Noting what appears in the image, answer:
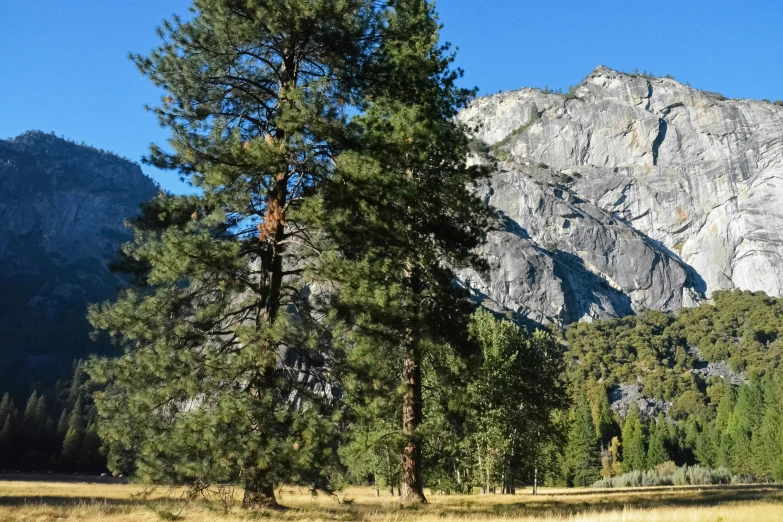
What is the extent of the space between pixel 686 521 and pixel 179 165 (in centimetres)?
1061

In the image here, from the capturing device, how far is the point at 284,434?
9539 millimetres

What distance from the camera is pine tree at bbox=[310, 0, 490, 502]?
11.0 m

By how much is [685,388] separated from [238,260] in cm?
10521

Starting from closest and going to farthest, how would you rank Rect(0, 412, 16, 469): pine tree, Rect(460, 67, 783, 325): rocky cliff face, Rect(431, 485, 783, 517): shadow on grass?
Rect(431, 485, 783, 517): shadow on grass, Rect(0, 412, 16, 469): pine tree, Rect(460, 67, 783, 325): rocky cliff face

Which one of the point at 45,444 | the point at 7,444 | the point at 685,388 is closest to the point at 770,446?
the point at 685,388

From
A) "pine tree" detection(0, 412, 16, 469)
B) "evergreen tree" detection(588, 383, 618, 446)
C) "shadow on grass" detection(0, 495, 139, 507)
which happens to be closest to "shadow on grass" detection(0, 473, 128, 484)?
"shadow on grass" detection(0, 495, 139, 507)

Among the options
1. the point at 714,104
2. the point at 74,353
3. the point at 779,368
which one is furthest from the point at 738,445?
the point at 74,353

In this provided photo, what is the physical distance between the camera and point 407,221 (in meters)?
14.3

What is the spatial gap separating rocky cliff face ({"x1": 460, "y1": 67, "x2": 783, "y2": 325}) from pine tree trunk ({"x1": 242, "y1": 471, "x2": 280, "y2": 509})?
106317 millimetres

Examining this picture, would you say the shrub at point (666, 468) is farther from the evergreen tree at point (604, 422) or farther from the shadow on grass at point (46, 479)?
the shadow on grass at point (46, 479)

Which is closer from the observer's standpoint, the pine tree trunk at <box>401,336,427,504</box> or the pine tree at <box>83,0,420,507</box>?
the pine tree at <box>83,0,420,507</box>

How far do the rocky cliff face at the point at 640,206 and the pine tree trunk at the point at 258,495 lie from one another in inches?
4186

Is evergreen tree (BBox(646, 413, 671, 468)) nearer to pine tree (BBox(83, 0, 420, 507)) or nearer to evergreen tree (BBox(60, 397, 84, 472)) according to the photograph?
evergreen tree (BBox(60, 397, 84, 472))

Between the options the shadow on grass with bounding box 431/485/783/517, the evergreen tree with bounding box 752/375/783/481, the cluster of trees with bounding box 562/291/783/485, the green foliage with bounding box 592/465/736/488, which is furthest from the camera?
the cluster of trees with bounding box 562/291/783/485
